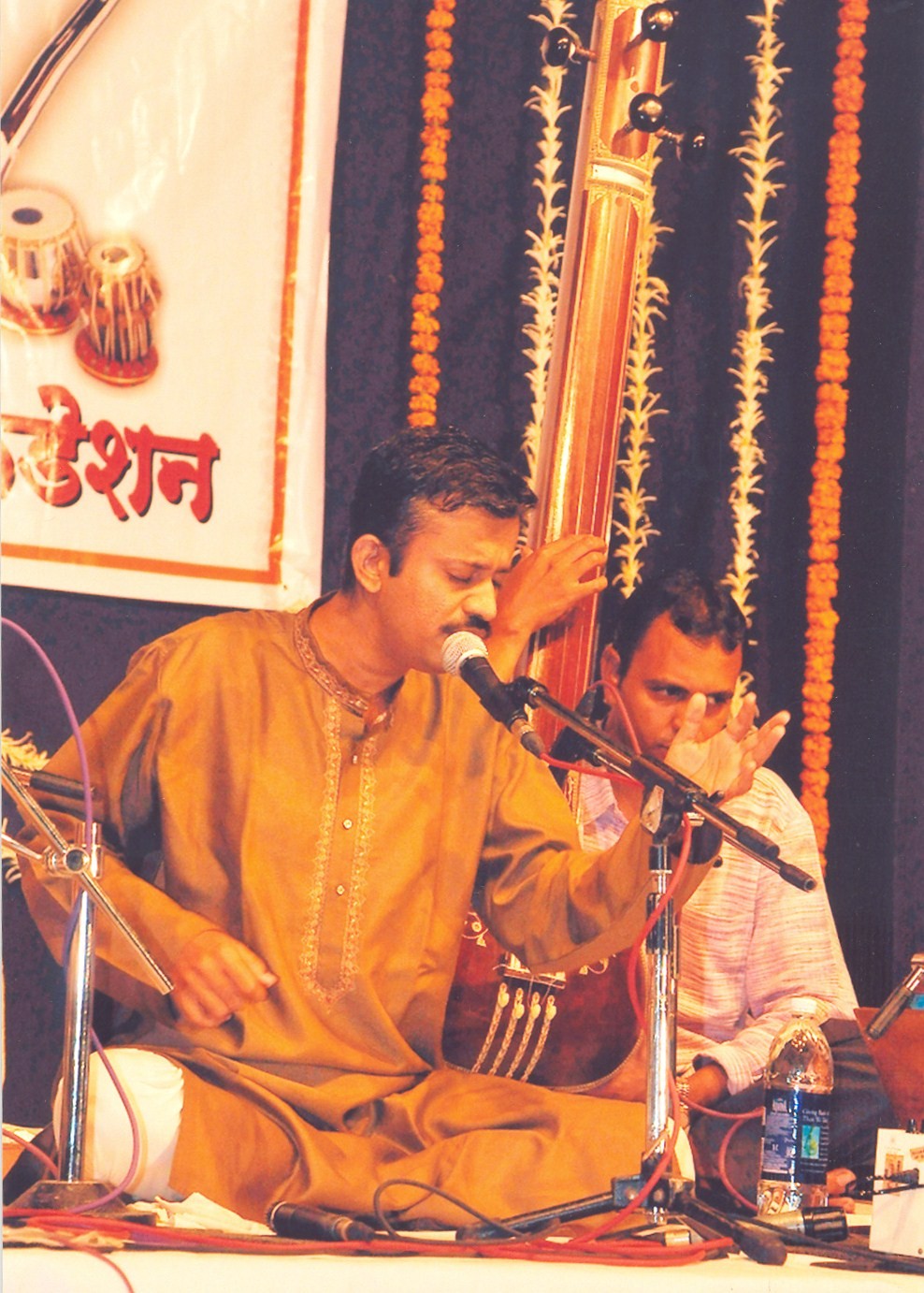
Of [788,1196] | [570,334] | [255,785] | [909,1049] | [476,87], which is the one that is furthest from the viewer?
[476,87]

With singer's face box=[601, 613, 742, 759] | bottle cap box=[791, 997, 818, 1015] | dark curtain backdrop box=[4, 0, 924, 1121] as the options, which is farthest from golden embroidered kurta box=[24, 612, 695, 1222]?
dark curtain backdrop box=[4, 0, 924, 1121]

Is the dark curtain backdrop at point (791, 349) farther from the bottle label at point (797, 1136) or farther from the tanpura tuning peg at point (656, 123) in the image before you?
the bottle label at point (797, 1136)

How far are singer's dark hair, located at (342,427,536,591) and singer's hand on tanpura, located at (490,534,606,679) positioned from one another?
24cm

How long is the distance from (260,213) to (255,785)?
118 cm

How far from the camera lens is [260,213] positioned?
327cm

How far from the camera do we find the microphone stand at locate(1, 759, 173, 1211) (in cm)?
204

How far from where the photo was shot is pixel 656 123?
122 inches

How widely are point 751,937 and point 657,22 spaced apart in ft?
5.71

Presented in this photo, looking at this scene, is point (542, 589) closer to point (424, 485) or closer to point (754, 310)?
point (424, 485)

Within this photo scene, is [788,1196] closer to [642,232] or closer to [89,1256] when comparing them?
[89,1256]

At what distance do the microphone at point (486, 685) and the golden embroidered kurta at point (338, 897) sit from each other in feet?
1.36

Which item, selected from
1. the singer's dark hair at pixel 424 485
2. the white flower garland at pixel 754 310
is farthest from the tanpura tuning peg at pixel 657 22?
the singer's dark hair at pixel 424 485

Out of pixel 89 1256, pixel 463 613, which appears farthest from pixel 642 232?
pixel 89 1256

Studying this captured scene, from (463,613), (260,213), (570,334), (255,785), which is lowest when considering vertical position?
(255,785)
